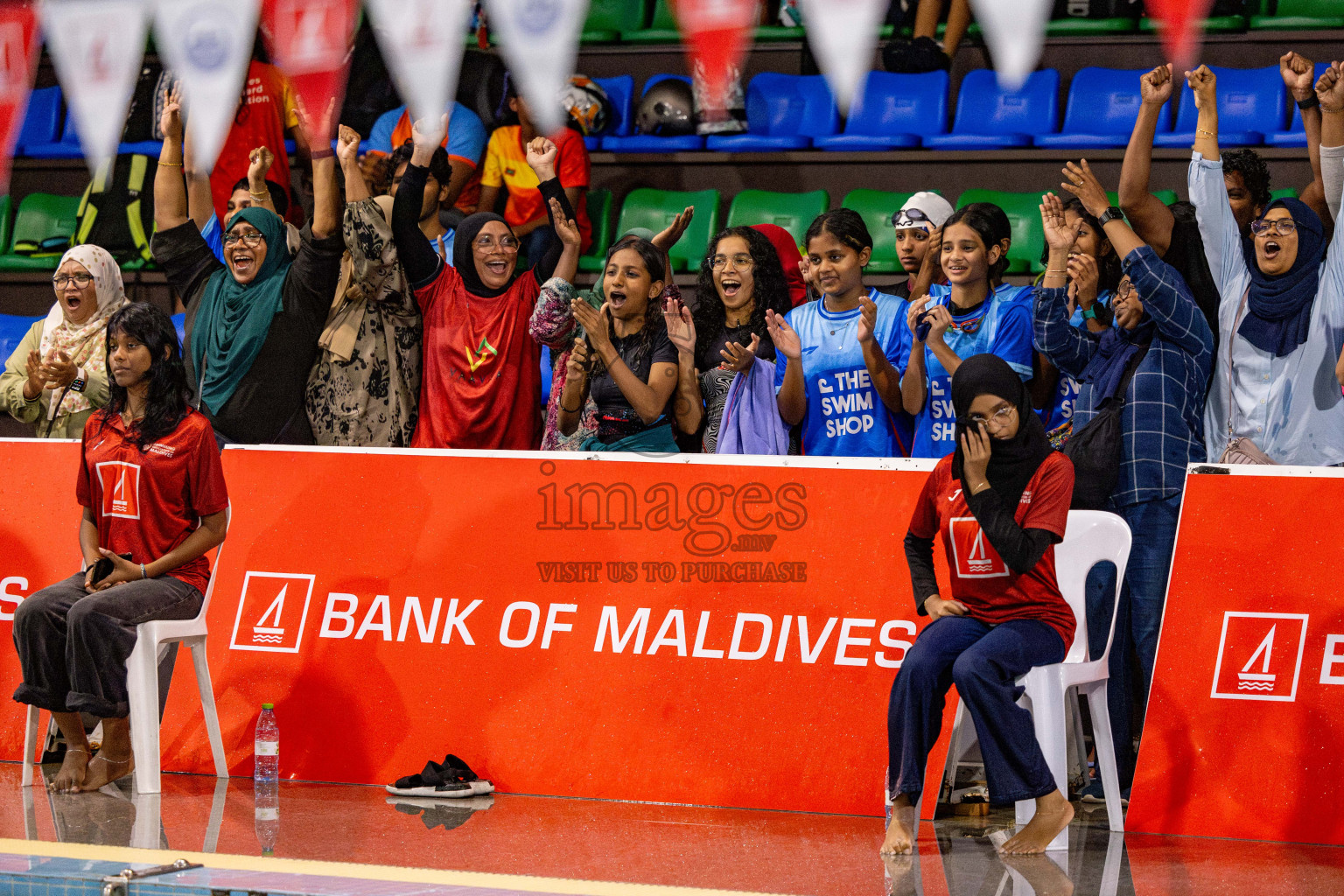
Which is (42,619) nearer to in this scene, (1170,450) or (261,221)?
(261,221)

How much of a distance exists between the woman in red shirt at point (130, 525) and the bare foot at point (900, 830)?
2.70 metres

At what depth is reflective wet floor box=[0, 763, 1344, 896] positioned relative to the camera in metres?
3.88

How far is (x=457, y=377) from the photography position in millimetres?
6184

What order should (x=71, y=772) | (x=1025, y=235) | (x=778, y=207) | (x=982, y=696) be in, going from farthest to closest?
(x=778, y=207)
(x=1025, y=235)
(x=71, y=772)
(x=982, y=696)

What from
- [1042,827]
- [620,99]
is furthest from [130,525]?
[620,99]

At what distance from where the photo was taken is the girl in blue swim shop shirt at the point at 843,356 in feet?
18.0

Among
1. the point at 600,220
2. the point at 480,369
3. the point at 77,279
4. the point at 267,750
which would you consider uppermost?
the point at 600,220

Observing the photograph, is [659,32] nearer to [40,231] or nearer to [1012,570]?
[40,231]

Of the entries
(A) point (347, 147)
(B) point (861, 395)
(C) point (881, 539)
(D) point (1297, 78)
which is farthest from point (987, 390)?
(A) point (347, 147)

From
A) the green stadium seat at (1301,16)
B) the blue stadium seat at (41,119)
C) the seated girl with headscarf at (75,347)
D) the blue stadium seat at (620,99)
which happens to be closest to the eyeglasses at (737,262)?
the seated girl with headscarf at (75,347)

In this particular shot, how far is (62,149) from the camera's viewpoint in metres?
10.1

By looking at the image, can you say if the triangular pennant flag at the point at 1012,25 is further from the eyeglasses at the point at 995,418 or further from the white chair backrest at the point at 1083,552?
the white chair backrest at the point at 1083,552

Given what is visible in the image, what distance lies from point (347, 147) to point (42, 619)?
7.70ft

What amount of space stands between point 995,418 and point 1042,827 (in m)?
1.22
